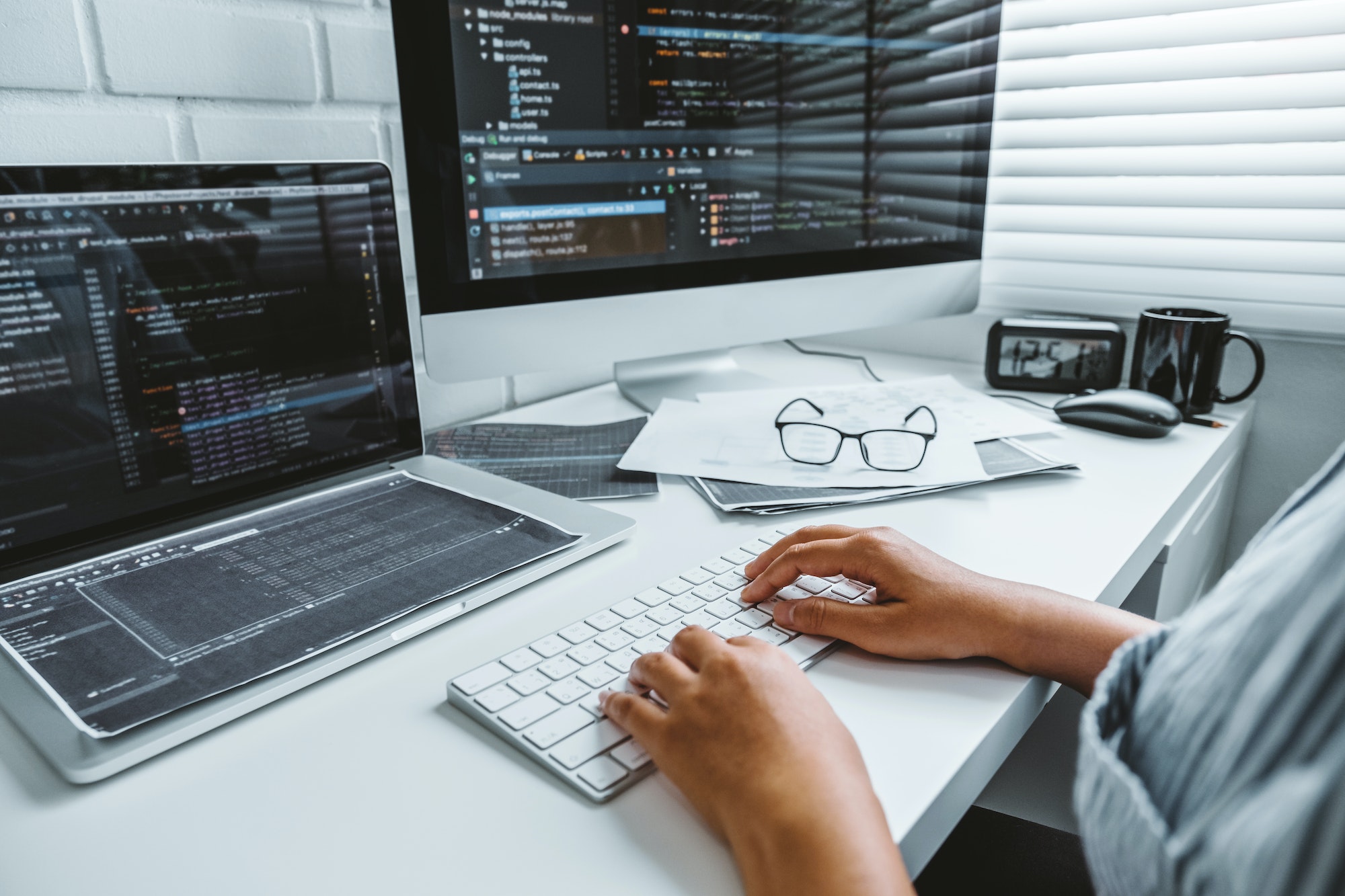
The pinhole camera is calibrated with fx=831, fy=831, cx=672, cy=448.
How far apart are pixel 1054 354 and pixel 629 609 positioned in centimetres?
82

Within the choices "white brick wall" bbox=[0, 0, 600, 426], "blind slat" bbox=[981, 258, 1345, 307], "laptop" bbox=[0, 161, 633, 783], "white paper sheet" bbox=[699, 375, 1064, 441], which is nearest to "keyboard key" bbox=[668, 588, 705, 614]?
"laptop" bbox=[0, 161, 633, 783]

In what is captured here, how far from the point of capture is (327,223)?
2.32ft

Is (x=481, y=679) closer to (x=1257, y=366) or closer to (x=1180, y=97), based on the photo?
(x=1257, y=366)

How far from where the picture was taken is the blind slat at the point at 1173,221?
1.04 metres

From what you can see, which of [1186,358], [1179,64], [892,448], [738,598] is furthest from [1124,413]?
[738,598]

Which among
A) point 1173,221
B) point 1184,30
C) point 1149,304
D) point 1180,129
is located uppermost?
point 1184,30

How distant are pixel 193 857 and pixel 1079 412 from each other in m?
0.94

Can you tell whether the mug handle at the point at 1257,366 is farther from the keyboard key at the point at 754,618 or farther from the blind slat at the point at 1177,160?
the keyboard key at the point at 754,618

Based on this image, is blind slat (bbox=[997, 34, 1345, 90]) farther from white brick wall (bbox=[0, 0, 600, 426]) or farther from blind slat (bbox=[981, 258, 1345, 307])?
white brick wall (bbox=[0, 0, 600, 426])

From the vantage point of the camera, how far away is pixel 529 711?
17.9 inches

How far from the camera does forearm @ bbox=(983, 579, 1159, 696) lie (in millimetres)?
508

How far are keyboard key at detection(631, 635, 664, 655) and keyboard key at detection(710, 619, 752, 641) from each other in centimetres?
4

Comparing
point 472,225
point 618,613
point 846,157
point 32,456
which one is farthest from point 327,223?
point 846,157

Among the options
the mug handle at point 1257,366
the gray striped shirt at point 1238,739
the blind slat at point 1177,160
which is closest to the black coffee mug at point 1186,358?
the mug handle at point 1257,366
